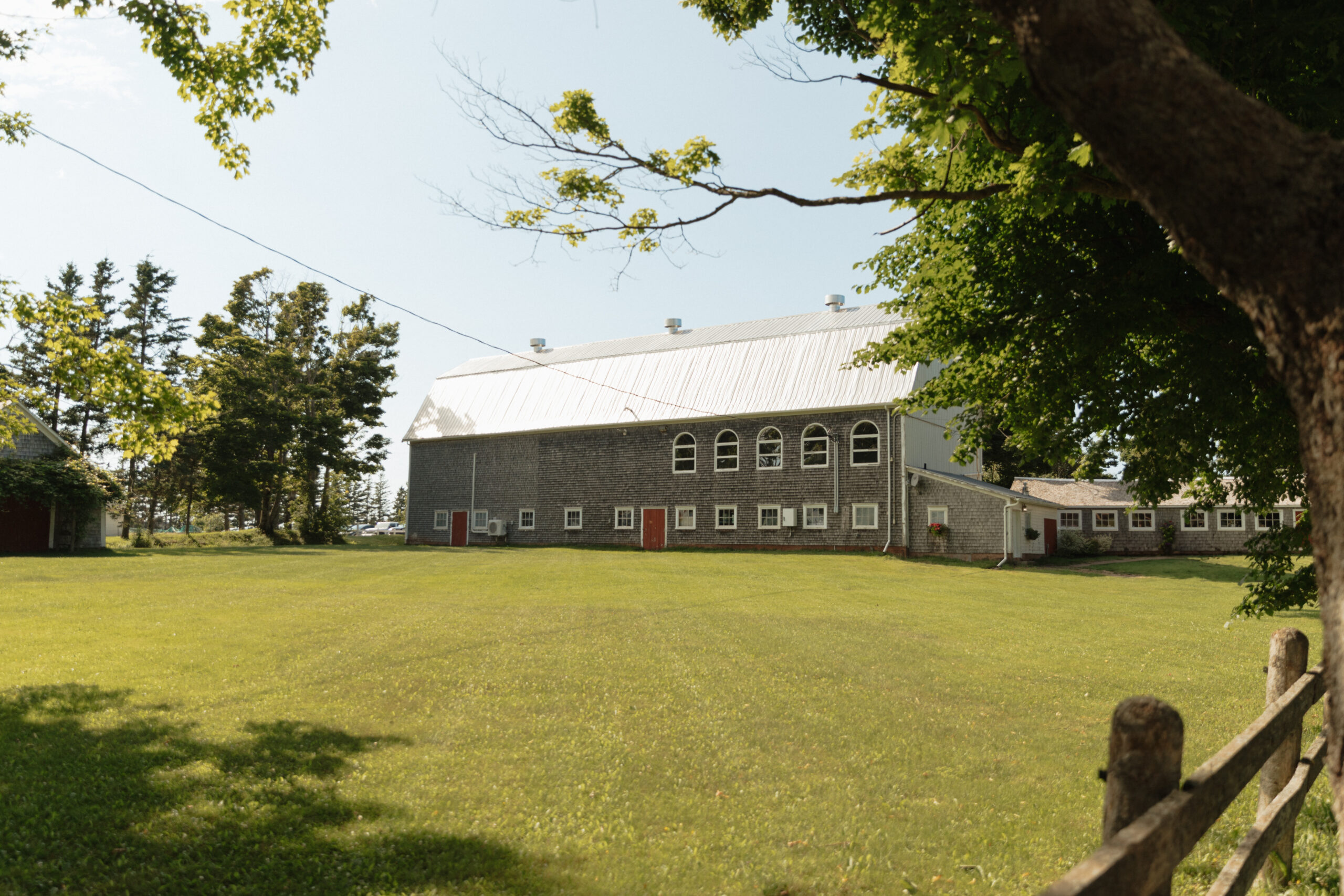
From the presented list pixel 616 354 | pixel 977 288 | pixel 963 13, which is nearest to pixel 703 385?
pixel 616 354

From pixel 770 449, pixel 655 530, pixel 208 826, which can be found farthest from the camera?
pixel 655 530

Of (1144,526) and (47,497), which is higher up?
(47,497)

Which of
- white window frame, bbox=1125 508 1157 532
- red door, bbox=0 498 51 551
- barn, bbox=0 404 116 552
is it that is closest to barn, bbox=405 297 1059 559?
white window frame, bbox=1125 508 1157 532

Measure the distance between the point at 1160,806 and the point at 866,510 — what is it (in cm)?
3158

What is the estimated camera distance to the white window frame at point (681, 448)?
1462 inches

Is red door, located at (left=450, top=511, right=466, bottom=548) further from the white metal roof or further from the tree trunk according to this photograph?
the tree trunk

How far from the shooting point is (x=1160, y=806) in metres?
2.11

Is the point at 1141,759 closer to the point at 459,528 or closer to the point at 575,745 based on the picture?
the point at 575,745

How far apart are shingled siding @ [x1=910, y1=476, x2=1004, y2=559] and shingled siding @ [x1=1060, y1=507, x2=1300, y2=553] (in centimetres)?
1471

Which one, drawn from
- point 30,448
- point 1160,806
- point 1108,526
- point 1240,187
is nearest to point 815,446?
point 1108,526

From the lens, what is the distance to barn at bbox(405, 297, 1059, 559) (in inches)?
1276

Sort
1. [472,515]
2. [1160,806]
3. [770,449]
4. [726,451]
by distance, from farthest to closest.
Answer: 1. [472,515]
2. [726,451]
3. [770,449]
4. [1160,806]

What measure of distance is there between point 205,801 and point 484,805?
1787 mm

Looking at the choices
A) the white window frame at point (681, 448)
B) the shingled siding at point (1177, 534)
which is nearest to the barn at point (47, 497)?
the white window frame at point (681, 448)
